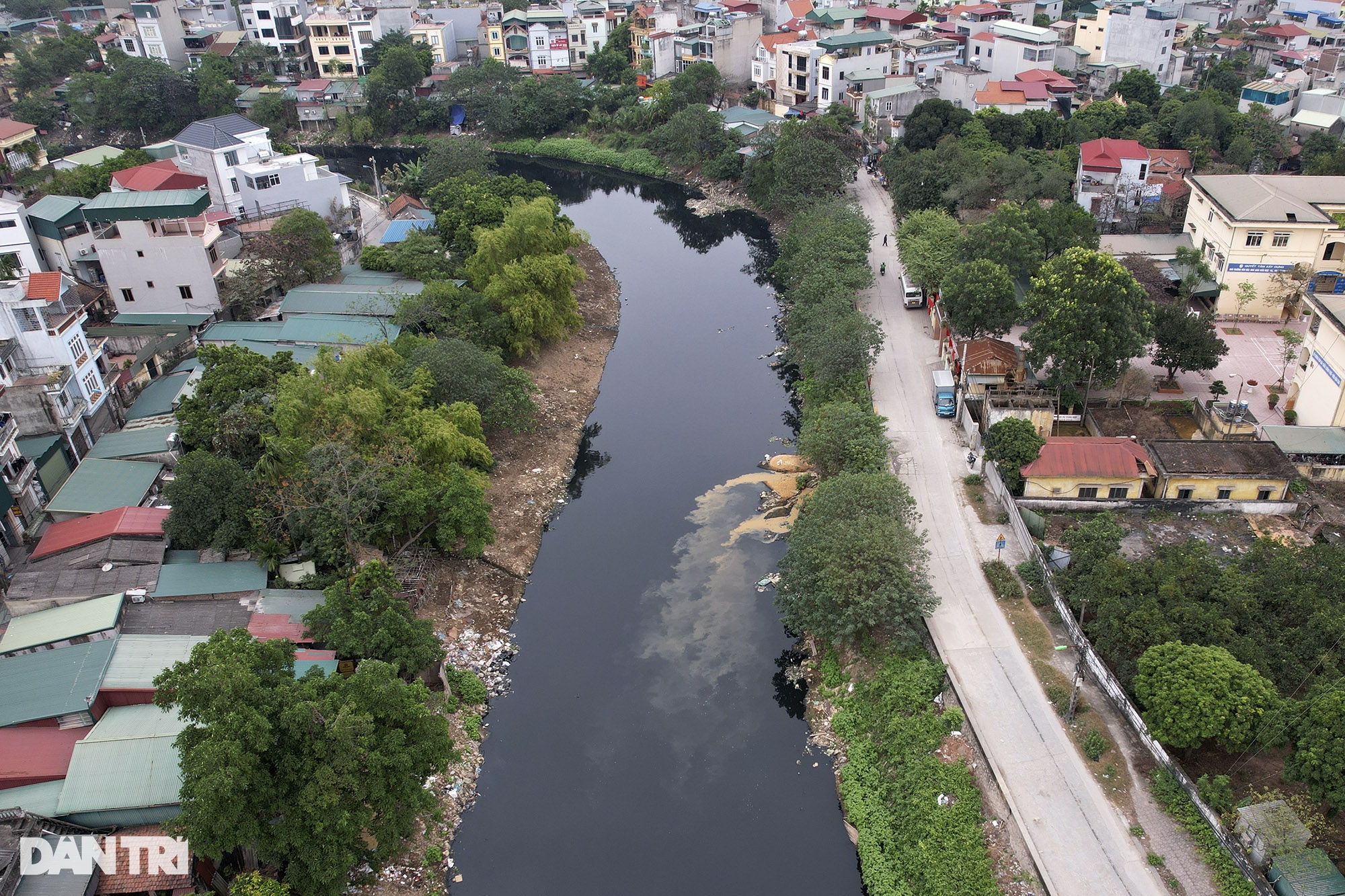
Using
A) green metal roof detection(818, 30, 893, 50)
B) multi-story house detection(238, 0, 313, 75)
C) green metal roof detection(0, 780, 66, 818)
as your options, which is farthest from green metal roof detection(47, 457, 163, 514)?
multi-story house detection(238, 0, 313, 75)

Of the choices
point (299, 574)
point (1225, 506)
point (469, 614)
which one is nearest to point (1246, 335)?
point (1225, 506)

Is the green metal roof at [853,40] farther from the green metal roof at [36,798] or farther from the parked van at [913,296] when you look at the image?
the green metal roof at [36,798]

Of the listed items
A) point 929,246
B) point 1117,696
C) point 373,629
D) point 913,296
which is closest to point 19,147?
point 373,629

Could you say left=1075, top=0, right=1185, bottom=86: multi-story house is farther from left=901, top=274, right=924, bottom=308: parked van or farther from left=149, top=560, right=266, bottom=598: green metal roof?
left=149, top=560, right=266, bottom=598: green metal roof

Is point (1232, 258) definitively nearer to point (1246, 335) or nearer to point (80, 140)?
point (1246, 335)

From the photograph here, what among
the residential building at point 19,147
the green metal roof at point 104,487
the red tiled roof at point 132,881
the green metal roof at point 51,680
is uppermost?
the residential building at point 19,147

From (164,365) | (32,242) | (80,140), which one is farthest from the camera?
(80,140)

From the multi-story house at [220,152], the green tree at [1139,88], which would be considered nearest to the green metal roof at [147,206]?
the multi-story house at [220,152]
